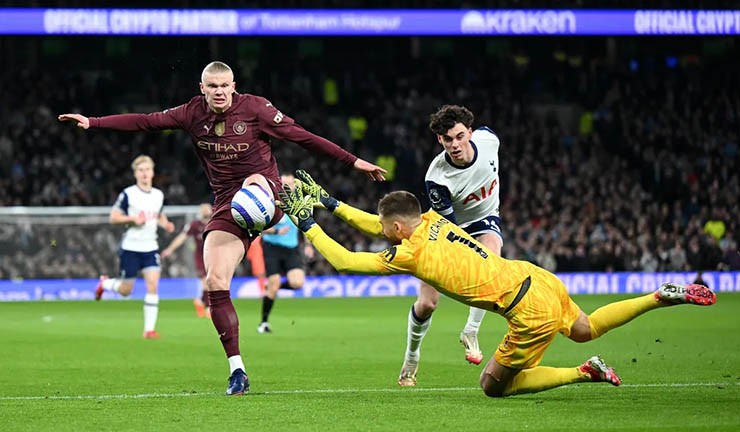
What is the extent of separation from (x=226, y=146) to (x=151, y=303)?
6.55 metres

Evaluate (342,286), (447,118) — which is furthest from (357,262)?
(342,286)

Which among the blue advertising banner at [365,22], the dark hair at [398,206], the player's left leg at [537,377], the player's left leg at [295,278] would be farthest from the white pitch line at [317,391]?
the blue advertising banner at [365,22]

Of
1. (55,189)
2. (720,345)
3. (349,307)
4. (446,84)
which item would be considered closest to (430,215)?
(720,345)

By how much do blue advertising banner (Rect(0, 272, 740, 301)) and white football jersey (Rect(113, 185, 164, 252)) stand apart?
934cm

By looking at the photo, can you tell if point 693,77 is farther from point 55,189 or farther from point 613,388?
point 613,388

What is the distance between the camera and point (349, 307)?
72.1 feet

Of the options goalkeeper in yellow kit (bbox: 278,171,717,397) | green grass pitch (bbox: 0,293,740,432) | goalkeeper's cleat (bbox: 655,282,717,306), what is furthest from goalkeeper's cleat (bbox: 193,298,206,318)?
goalkeeper's cleat (bbox: 655,282,717,306)

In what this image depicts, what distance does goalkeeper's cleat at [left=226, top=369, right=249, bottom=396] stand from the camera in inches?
346

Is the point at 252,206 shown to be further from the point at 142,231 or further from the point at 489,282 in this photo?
the point at 142,231

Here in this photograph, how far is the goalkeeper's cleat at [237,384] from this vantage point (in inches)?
346

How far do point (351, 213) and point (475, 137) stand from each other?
2455 millimetres

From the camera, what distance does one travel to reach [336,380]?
33.2ft

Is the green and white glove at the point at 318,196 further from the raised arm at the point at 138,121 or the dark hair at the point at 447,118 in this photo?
the dark hair at the point at 447,118

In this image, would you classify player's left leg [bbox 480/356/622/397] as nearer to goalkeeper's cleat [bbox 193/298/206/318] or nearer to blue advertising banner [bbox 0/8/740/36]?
goalkeeper's cleat [bbox 193/298/206/318]
